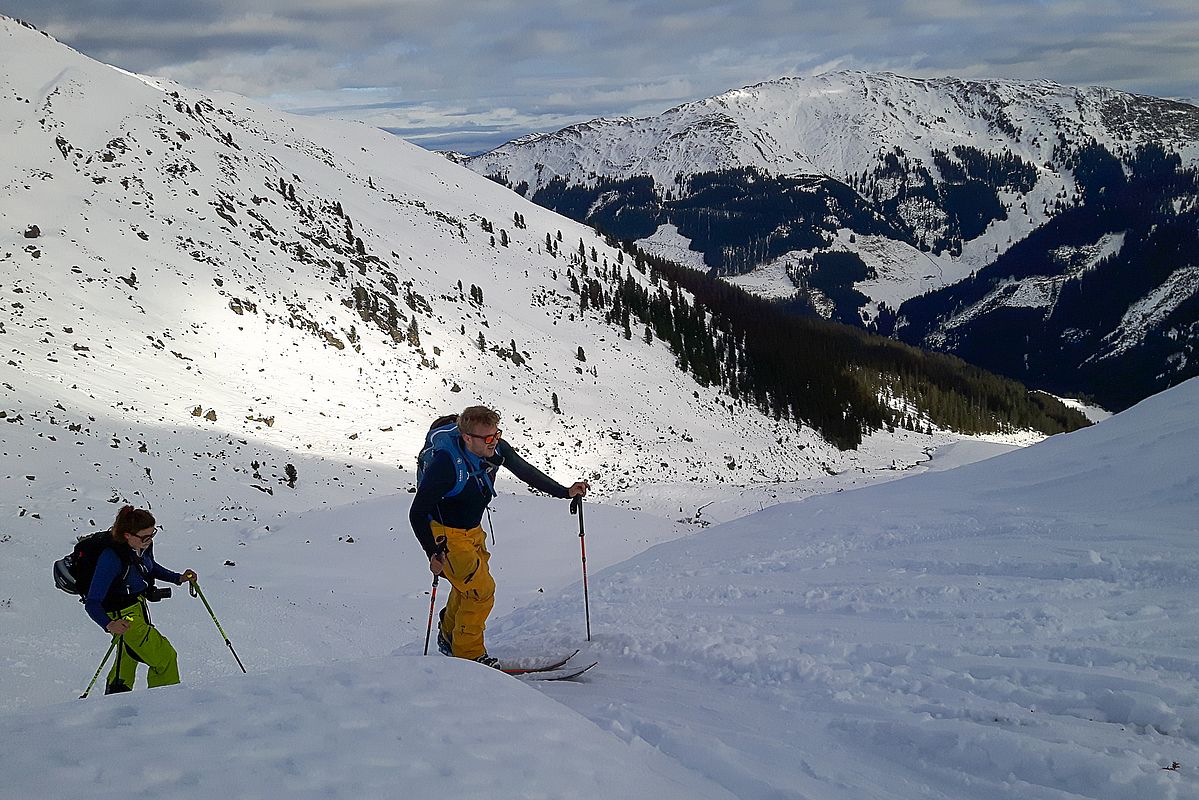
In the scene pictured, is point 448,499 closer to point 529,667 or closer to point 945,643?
point 529,667

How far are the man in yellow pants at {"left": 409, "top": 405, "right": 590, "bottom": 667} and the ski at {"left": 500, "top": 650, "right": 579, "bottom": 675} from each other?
64 cm

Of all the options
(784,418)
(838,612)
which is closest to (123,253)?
(838,612)

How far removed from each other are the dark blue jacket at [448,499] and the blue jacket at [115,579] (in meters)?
2.57

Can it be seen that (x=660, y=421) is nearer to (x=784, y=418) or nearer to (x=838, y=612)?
(x=784, y=418)

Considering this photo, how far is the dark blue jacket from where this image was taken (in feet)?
19.6

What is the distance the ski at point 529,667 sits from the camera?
Answer: 23.0ft

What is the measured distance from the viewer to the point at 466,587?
6402mm

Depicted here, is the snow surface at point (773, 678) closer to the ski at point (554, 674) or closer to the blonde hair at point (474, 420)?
the ski at point (554, 674)

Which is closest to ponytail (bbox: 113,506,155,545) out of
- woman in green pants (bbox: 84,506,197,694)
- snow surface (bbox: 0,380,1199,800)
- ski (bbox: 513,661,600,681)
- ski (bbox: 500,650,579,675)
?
Answer: woman in green pants (bbox: 84,506,197,694)

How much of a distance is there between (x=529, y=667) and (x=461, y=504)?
218 cm

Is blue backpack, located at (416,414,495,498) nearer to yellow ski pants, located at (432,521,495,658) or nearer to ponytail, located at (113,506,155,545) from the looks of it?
yellow ski pants, located at (432,521,495,658)

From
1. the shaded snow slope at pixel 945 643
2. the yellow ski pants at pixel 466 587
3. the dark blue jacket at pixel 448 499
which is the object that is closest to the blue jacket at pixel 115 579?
the dark blue jacket at pixel 448 499

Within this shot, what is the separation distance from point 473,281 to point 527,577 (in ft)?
129

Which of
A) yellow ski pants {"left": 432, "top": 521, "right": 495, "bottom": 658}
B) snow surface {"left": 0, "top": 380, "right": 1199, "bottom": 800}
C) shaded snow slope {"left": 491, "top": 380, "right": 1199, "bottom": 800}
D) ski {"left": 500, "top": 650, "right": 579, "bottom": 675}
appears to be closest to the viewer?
snow surface {"left": 0, "top": 380, "right": 1199, "bottom": 800}
